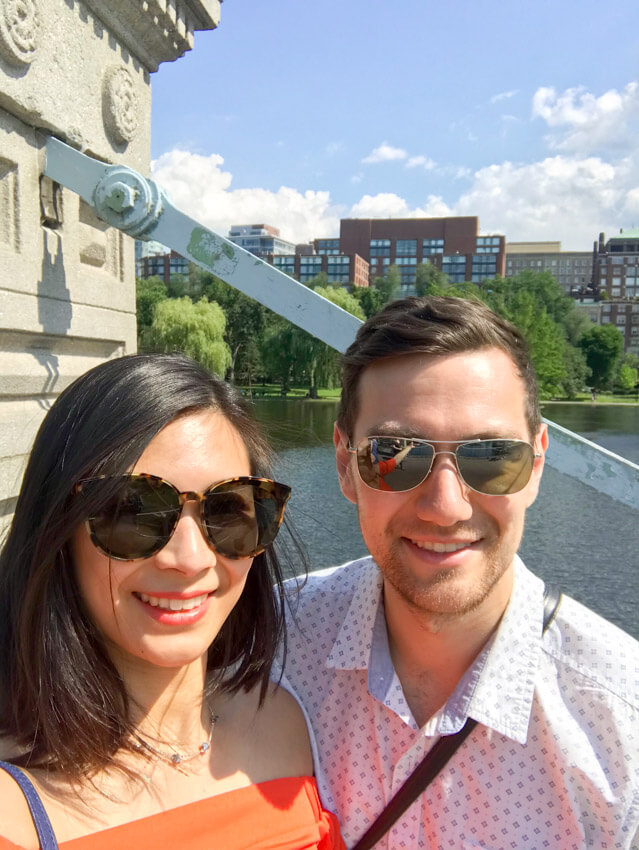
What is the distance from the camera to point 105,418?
1.39m

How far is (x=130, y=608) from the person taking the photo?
55.0 inches

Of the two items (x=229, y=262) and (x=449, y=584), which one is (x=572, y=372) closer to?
(x=229, y=262)

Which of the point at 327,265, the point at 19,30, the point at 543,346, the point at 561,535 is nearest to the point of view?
the point at 19,30

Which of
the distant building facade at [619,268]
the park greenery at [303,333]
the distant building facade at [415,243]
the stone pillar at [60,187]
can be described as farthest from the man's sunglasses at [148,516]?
the distant building facade at [619,268]

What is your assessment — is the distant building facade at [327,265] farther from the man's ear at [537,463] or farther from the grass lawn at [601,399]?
the man's ear at [537,463]

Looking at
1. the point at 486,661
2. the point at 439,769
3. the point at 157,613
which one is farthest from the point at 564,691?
the point at 157,613

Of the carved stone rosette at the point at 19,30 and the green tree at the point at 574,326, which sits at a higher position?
the green tree at the point at 574,326

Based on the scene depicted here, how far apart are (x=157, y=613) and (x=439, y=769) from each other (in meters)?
0.71

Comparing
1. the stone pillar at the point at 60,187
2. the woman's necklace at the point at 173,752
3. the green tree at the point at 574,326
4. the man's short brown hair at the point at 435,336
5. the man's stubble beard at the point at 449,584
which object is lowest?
the woman's necklace at the point at 173,752

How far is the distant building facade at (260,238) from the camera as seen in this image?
404 feet

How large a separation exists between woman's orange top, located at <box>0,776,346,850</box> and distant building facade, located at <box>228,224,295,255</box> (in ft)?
397

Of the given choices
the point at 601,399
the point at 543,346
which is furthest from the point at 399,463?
the point at 601,399

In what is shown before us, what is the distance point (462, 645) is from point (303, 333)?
27.8 meters

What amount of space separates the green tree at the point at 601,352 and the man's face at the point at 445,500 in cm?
5743
